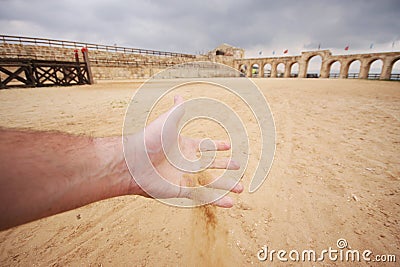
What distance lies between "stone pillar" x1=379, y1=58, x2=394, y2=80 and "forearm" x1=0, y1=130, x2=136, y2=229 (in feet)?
122

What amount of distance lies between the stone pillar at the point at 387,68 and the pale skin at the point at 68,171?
120 feet

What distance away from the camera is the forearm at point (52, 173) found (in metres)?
0.68

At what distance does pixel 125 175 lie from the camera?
1.15m

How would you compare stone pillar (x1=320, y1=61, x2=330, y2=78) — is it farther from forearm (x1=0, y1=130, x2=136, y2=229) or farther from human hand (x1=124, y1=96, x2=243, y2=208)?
forearm (x1=0, y1=130, x2=136, y2=229)

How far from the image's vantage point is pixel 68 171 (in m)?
0.85

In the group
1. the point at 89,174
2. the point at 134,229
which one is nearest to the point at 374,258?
the point at 134,229

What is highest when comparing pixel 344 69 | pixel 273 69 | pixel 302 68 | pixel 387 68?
pixel 273 69

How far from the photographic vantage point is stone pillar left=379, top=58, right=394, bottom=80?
23189 millimetres

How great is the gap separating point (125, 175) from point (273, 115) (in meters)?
4.88

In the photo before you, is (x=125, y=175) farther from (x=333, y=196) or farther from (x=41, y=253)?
(x=333, y=196)

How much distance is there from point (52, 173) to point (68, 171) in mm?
70

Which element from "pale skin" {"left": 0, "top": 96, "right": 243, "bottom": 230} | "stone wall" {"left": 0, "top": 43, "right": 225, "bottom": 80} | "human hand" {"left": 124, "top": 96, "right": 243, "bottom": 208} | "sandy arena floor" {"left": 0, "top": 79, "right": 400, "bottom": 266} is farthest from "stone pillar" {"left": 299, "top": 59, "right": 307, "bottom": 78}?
"pale skin" {"left": 0, "top": 96, "right": 243, "bottom": 230}

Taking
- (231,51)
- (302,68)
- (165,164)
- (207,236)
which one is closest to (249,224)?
(207,236)

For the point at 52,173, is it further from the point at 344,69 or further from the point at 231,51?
the point at 231,51
